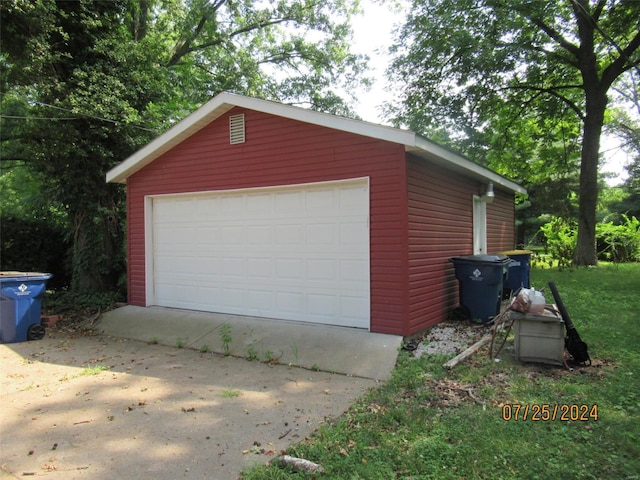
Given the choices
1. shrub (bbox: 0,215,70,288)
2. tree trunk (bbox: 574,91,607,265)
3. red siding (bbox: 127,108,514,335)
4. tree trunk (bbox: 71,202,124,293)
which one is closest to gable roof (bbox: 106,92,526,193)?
red siding (bbox: 127,108,514,335)

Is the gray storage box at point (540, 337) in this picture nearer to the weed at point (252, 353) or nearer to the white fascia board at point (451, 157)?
the white fascia board at point (451, 157)

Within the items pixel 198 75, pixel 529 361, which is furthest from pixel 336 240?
pixel 198 75

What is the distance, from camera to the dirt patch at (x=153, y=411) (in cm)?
294

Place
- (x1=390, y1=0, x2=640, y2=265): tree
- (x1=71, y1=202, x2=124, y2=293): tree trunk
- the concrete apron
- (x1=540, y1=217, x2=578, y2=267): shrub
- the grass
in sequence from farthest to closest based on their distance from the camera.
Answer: (x1=540, y1=217, x2=578, y2=267): shrub, (x1=390, y1=0, x2=640, y2=265): tree, (x1=71, y1=202, x2=124, y2=293): tree trunk, the concrete apron, the grass

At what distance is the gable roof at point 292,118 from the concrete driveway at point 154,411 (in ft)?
8.93

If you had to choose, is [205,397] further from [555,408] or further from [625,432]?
[625,432]

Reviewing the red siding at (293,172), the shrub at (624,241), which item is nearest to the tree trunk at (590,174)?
the shrub at (624,241)

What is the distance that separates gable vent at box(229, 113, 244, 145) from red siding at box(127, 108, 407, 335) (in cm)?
10

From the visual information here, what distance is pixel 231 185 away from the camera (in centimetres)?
727

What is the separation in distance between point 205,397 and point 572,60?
16886 mm

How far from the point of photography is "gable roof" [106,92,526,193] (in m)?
5.59

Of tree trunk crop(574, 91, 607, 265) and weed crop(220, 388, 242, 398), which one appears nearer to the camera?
weed crop(220, 388, 242, 398)

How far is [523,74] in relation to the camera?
1606cm
